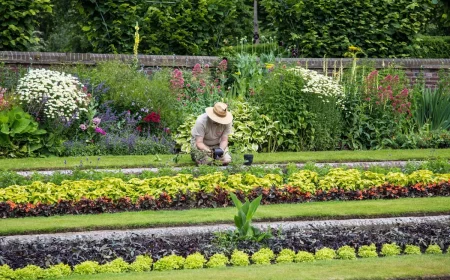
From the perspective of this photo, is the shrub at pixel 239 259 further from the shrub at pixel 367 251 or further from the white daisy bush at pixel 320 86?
the white daisy bush at pixel 320 86

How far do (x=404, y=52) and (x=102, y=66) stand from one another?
7752mm

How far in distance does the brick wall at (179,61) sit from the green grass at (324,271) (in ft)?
28.5

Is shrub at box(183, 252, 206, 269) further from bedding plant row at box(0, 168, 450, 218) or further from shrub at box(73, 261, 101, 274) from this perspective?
bedding plant row at box(0, 168, 450, 218)

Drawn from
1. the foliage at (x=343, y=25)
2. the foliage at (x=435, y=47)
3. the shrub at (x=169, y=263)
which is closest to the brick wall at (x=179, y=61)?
the foliage at (x=343, y=25)

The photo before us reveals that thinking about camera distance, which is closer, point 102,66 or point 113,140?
point 113,140

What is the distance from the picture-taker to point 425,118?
1683cm

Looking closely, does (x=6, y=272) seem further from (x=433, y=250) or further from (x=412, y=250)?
(x=433, y=250)

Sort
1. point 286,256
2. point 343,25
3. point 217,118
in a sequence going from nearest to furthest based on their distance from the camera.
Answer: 1. point 286,256
2. point 217,118
3. point 343,25

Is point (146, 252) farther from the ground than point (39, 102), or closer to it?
closer to it

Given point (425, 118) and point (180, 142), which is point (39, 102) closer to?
point (180, 142)

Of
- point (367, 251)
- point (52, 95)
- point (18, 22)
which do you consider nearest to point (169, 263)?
point (367, 251)

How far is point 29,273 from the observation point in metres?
7.62

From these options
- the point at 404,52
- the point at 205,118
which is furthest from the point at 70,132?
the point at 404,52

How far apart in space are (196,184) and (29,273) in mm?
3686
